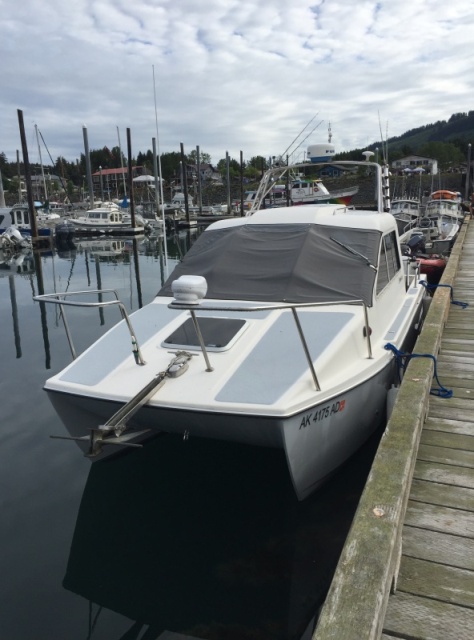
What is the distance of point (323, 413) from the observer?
145 inches

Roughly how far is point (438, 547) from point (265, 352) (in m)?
1.96

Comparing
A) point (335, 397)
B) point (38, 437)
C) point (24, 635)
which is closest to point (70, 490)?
point (38, 437)

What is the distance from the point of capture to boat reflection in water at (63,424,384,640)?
10.8 feet

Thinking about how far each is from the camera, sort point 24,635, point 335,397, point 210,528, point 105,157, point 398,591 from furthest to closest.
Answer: point 105,157, point 210,528, point 335,397, point 24,635, point 398,591

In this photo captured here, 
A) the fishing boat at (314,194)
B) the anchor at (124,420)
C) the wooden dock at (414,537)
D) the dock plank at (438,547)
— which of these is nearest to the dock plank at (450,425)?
the wooden dock at (414,537)

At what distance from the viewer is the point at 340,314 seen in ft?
15.0

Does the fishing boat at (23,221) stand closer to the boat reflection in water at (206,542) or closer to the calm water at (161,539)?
the calm water at (161,539)

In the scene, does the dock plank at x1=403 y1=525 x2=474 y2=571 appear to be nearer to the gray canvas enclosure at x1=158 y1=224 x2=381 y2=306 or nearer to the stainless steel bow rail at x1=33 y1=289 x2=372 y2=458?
the stainless steel bow rail at x1=33 y1=289 x2=372 y2=458

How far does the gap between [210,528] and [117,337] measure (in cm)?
195

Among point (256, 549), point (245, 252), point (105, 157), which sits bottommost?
point (256, 549)

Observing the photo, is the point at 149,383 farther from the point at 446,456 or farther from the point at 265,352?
the point at 446,456

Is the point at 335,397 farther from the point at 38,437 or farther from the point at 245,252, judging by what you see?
the point at 38,437

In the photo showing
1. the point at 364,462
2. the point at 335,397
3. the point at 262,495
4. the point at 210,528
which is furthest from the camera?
the point at 364,462

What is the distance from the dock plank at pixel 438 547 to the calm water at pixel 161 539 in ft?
3.59
